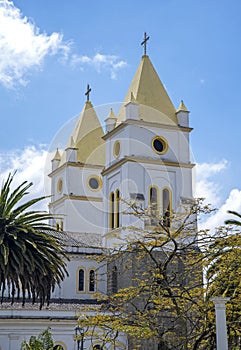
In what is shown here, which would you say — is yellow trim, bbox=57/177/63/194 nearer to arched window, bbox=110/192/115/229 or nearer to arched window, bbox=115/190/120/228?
arched window, bbox=110/192/115/229

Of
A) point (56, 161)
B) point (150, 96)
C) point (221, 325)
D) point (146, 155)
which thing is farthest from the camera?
point (56, 161)

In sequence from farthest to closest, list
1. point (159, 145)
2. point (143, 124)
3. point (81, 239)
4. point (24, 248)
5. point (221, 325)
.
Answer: point (81, 239), point (159, 145), point (143, 124), point (24, 248), point (221, 325)

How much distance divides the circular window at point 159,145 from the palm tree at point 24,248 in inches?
779

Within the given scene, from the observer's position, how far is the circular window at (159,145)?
46412 millimetres

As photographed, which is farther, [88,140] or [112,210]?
[88,140]

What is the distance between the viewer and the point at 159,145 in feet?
153

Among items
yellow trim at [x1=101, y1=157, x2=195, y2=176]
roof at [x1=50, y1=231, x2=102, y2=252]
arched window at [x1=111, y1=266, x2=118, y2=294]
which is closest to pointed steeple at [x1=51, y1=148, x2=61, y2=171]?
roof at [x1=50, y1=231, x2=102, y2=252]

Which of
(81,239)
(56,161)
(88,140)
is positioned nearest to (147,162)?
(81,239)

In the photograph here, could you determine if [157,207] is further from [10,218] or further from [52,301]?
[10,218]

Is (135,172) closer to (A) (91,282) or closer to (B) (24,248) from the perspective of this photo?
(A) (91,282)

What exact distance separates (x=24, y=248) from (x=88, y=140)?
3243cm

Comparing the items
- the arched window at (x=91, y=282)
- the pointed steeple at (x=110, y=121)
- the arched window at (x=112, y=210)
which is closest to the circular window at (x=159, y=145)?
the pointed steeple at (x=110, y=121)

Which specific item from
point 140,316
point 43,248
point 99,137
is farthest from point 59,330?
point 99,137

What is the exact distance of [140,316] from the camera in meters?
23.6
